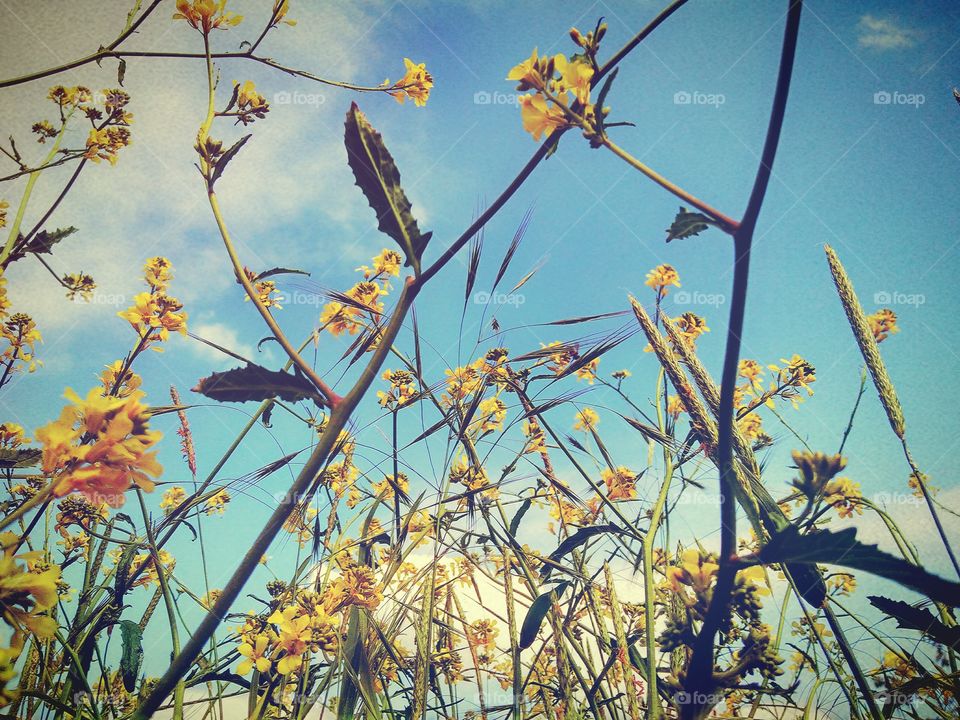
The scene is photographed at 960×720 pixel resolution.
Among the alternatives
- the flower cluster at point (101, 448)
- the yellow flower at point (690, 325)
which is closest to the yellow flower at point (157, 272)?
the flower cluster at point (101, 448)

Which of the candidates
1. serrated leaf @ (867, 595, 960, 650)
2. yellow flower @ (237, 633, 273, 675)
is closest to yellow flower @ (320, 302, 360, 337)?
yellow flower @ (237, 633, 273, 675)

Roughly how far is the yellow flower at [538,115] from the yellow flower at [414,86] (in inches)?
26.1

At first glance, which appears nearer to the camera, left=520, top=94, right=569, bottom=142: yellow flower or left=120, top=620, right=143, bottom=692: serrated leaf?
left=520, top=94, right=569, bottom=142: yellow flower

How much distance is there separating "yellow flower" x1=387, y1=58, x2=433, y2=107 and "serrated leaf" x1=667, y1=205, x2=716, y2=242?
3.13 ft

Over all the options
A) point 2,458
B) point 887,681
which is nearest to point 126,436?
point 2,458

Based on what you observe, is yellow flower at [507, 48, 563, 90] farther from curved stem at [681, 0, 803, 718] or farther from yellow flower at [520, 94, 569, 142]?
curved stem at [681, 0, 803, 718]

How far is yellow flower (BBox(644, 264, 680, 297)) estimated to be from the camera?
5.94 feet

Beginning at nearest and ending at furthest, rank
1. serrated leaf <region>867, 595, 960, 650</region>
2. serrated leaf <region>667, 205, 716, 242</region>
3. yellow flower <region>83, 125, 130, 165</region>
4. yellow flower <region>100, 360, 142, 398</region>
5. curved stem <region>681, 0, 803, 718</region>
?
curved stem <region>681, 0, 803, 718</region> < serrated leaf <region>667, 205, 716, 242</region> < serrated leaf <region>867, 595, 960, 650</region> < yellow flower <region>100, 360, 142, 398</region> < yellow flower <region>83, 125, 130, 165</region>

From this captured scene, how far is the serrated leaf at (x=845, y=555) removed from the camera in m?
0.39

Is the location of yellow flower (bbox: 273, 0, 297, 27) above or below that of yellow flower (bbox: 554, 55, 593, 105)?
above

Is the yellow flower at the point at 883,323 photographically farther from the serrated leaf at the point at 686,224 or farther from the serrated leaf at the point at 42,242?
the serrated leaf at the point at 42,242

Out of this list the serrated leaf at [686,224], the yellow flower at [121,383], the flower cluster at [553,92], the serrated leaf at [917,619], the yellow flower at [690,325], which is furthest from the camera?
the yellow flower at [690,325]

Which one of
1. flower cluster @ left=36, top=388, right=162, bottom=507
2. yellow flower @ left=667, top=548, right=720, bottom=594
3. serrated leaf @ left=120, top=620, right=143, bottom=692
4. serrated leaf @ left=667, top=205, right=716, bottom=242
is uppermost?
serrated leaf @ left=667, top=205, right=716, bottom=242

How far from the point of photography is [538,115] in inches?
27.1
